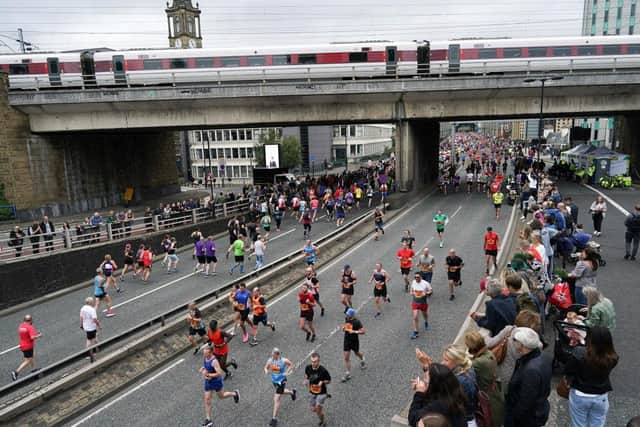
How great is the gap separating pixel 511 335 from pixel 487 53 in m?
28.5

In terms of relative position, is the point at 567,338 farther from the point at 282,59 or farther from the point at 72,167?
the point at 72,167

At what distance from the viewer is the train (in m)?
29.4

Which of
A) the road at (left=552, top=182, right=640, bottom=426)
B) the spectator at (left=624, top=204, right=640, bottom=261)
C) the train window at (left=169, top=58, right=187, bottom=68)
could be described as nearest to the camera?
the road at (left=552, top=182, right=640, bottom=426)

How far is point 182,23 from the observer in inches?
3915

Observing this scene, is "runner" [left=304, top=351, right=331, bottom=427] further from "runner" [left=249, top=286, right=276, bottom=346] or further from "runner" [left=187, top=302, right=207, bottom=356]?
"runner" [left=187, top=302, right=207, bottom=356]

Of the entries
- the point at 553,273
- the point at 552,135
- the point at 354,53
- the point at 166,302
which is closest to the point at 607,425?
the point at 553,273

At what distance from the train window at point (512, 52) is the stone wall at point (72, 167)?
1222 inches

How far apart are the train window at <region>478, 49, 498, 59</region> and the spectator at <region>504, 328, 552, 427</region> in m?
28.7

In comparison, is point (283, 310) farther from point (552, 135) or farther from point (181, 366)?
point (552, 135)

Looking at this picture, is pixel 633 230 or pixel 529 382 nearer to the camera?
pixel 529 382

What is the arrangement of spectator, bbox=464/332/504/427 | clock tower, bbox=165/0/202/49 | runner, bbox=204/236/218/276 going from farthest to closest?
1. clock tower, bbox=165/0/202/49
2. runner, bbox=204/236/218/276
3. spectator, bbox=464/332/504/427

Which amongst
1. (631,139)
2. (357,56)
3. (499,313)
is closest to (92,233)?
(357,56)

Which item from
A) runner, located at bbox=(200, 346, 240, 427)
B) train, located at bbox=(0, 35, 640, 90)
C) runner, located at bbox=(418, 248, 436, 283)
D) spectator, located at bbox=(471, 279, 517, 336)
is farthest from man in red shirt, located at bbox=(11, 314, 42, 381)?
train, located at bbox=(0, 35, 640, 90)

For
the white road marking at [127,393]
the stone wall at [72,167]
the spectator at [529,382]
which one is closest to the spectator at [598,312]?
the spectator at [529,382]
